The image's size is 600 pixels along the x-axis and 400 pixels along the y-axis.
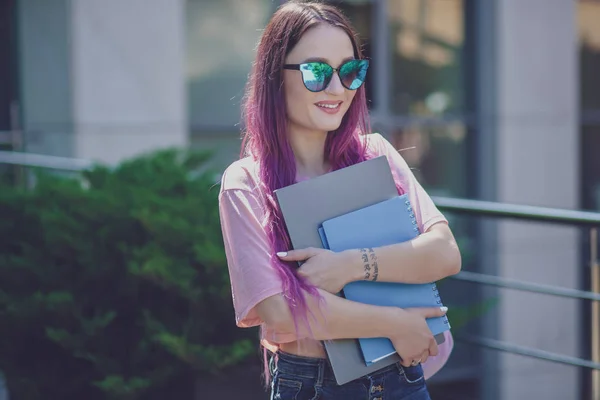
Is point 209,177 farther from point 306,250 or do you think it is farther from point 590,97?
point 590,97

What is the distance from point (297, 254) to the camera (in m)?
1.99

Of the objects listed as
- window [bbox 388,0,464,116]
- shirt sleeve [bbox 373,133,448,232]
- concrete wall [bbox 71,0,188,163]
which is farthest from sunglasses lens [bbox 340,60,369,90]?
window [bbox 388,0,464,116]

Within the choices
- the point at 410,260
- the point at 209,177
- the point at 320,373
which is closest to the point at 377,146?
the point at 410,260

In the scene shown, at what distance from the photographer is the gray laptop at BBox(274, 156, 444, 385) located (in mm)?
1992

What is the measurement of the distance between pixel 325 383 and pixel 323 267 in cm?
28

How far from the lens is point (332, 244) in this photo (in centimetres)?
204

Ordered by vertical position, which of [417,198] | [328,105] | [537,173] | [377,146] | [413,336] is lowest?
[537,173]

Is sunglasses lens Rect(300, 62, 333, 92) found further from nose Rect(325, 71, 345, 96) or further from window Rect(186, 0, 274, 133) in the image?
window Rect(186, 0, 274, 133)

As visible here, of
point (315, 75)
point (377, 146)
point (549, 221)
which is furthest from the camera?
point (549, 221)

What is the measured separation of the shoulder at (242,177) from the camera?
6.75 feet

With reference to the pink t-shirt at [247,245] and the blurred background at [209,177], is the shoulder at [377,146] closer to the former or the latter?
the pink t-shirt at [247,245]

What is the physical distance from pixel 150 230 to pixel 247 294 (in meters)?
2.16

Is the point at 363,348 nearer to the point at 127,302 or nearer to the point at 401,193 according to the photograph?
the point at 401,193

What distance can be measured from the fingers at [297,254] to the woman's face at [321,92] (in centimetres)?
32
